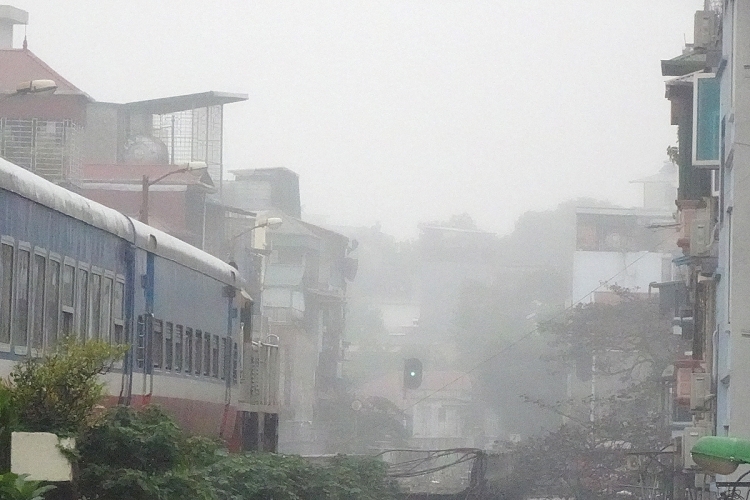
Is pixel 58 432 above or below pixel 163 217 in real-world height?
below

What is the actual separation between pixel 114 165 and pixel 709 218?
26339mm

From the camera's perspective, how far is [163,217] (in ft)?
164

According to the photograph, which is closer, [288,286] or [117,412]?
[117,412]

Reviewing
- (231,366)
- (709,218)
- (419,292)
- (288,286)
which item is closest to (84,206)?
(231,366)

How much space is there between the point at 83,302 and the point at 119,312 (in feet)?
4.49

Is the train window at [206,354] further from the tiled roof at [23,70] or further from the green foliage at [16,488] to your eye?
the tiled roof at [23,70]

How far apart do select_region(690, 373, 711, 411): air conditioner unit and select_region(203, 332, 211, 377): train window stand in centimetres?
810

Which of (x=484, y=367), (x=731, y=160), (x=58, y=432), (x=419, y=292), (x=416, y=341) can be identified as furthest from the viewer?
(x=419, y=292)

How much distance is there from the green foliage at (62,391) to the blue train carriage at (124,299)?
1.58 metres

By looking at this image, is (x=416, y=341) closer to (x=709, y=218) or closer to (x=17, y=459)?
(x=709, y=218)

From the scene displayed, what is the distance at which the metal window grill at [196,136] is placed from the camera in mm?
54500

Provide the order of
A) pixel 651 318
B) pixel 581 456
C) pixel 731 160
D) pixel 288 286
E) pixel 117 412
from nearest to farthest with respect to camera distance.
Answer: pixel 117 412
pixel 731 160
pixel 581 456
pixel 651 318
pixel 288 286

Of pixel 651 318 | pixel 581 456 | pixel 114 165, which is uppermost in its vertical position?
pixel 114 165

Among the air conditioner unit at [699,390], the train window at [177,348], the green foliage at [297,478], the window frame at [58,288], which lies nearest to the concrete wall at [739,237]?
the air conditioner unit at [699,390]
